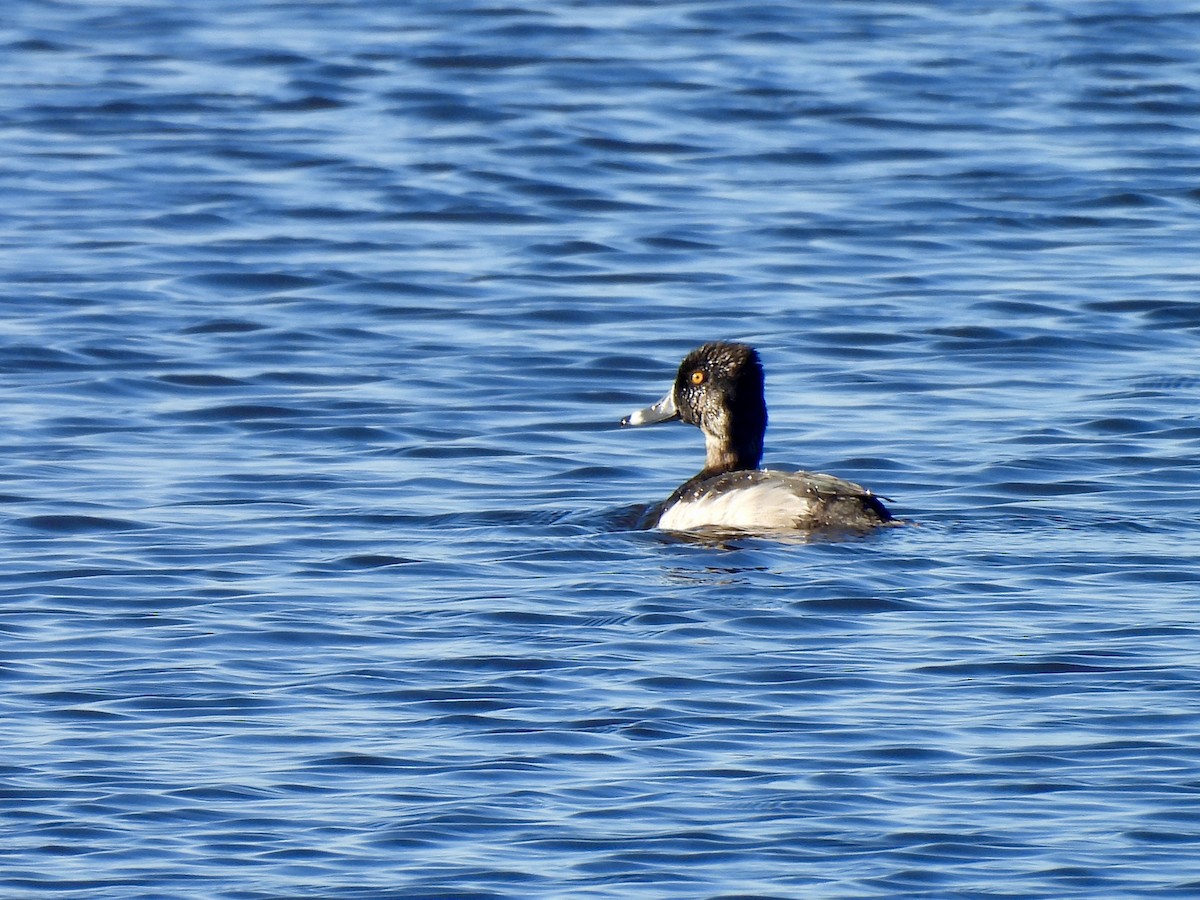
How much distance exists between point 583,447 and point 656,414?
2.17 ft

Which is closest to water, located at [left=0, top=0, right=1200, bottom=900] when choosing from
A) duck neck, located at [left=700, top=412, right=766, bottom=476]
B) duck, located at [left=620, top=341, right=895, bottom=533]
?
duck, located at [left=620, top=341, right=895, bottom=533]

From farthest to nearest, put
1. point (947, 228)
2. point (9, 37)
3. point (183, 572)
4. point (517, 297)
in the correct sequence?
1. point (9, 37)
2. point (947, 228)
3. point (517, 297)
4. point (183, 572)

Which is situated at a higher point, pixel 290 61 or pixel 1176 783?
pixel 290 61

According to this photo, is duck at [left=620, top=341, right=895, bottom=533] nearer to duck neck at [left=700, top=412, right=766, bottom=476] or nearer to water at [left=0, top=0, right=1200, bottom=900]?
duck neck at [left=700, top=412, right=766, bottom=476]

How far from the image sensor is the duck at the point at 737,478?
38.2ft

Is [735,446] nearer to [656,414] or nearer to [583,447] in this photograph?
[656,414]

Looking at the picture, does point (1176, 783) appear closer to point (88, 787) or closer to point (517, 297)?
point (88, 787)

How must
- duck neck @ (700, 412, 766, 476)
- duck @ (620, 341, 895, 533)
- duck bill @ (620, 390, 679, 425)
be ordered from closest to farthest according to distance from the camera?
duck @ (620, 341, 895, 533)
duck neck @ (700, 412, 766, 476)
duck bill @ (620, 390, 679, 425)

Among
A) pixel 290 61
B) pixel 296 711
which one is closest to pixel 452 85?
pixel 290 61

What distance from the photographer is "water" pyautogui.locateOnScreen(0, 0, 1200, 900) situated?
26.1 ft

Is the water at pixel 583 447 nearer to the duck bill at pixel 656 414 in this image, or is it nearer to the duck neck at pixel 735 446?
the duck bill at pixel 656 414

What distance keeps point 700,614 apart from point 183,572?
7.31ft

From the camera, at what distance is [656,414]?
13484mm

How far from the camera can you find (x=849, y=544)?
11430mm
